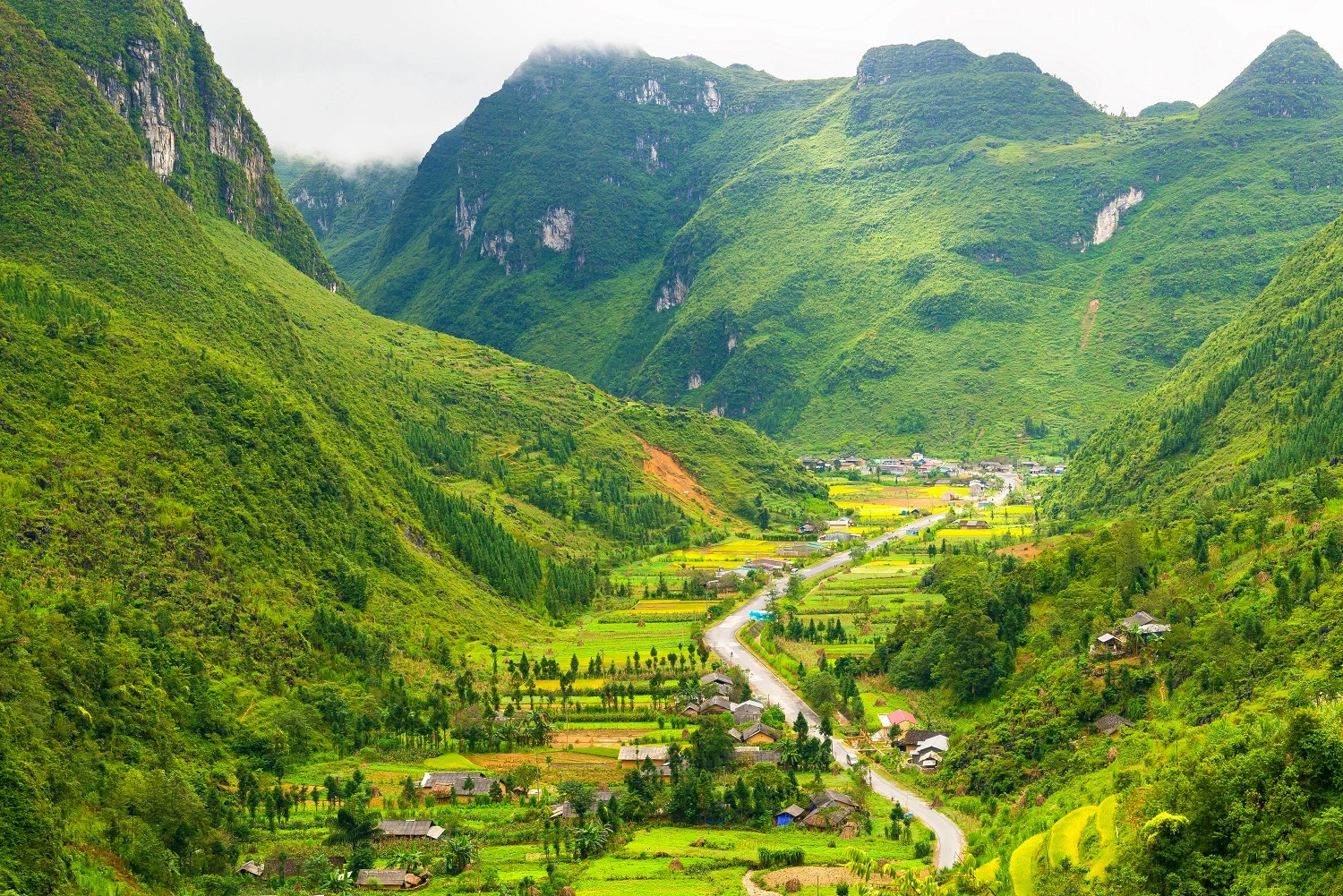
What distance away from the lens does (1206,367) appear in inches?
5271

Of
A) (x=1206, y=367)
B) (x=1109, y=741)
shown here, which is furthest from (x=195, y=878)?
(x=1206, y=367)

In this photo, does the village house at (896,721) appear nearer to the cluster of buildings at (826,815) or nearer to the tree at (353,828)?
the cluster of buildings at (826,815)

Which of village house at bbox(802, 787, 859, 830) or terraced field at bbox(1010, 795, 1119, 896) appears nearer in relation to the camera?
terraced field at bbox(1010, 795, 1119, 896)

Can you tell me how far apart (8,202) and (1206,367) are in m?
122

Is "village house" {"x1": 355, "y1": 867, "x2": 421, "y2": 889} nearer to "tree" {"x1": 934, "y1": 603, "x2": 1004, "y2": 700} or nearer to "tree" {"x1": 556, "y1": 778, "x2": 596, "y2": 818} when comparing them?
"tree" {"x1": 556, "y1": 778, "x2": 596, "y2": 818}

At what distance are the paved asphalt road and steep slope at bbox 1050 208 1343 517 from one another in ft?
93.6

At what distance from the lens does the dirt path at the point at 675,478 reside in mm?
176375

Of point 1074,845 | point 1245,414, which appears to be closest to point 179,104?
point 1245,414

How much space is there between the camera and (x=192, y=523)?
291 ft

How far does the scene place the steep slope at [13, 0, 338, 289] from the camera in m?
143

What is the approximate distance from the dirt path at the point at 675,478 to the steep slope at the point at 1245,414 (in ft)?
170

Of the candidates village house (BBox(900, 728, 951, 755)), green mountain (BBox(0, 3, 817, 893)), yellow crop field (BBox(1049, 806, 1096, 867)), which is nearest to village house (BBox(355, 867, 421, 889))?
green mountain (BBox(0, 3, 817, 893))

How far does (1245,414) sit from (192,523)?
90267 mm

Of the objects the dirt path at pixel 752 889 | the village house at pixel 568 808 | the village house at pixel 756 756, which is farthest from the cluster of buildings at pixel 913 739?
the village house at pixel 568 808
